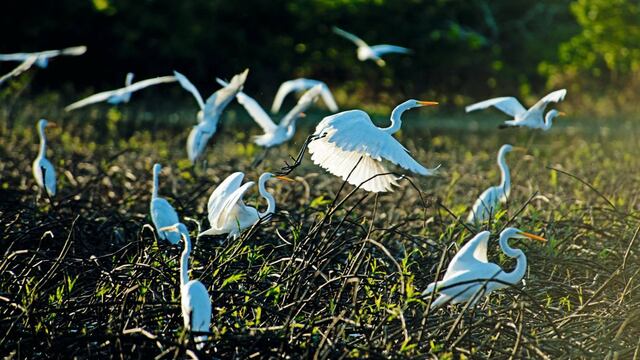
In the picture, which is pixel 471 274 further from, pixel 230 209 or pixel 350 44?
pixel 350 44

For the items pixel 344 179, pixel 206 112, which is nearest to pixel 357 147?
pixel 344 179

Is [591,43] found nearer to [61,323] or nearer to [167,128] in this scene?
[167,128]

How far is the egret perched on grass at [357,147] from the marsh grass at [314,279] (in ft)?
0.56

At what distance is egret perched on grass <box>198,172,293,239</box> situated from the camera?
14.7ft

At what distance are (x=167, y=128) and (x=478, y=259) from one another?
9994 millimetres

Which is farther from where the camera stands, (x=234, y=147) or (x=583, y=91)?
(x=583, y=91)

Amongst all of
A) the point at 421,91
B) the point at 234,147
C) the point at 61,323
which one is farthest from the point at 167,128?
the point at 61,323

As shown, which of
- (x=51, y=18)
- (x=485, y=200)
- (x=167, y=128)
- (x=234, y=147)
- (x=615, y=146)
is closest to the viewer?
(x=485, y=200)

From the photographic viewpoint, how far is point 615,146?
11773 millimetres

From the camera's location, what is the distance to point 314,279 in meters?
3.58

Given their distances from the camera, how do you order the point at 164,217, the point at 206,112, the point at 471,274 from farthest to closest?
the point at 206,112 → the point at 164,217 → the point at 471,274

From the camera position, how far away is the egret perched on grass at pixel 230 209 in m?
4.47

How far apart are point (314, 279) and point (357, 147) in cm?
92

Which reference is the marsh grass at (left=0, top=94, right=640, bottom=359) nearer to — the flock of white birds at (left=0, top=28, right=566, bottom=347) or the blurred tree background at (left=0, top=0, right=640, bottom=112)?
the flock of white birds at (left=0, top=28, right=566, bottom=347)
